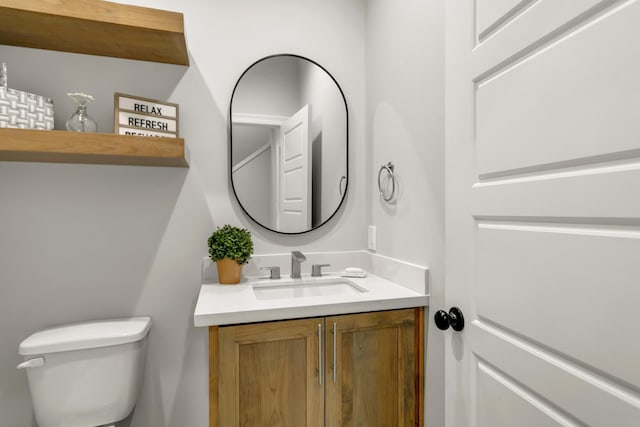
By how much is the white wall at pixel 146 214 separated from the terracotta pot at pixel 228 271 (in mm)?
156

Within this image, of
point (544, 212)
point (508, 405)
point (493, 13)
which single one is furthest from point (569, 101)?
point (508, 405)

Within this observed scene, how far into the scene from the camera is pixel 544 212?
0.77m

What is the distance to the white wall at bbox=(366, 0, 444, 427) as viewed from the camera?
4.28ft

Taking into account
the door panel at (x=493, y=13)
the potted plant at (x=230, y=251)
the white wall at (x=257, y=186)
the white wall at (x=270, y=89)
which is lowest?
the potted plant at (x=230, y=251)

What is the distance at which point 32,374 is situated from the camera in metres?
1.29

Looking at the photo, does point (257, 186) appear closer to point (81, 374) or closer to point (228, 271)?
point (228, 271)

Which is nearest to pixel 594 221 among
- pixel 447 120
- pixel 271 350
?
pixel 447 120

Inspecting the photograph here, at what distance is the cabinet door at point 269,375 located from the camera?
118 cm

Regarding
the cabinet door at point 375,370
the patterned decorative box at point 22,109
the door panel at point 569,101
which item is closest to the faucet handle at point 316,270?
the cabinet door at point 375,370

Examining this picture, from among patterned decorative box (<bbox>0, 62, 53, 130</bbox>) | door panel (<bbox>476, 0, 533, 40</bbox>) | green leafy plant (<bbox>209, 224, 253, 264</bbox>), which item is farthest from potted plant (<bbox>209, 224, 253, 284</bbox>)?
door panel (<bbox>476, 0, 533, 40</bbox>)

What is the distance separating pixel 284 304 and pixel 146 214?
33.2 inches

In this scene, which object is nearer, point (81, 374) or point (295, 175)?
point (81, 374)

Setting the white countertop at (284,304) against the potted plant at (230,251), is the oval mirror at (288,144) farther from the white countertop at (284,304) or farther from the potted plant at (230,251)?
the white countertop at (284,304)

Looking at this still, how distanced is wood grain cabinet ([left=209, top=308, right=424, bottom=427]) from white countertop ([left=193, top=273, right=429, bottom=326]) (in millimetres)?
28
